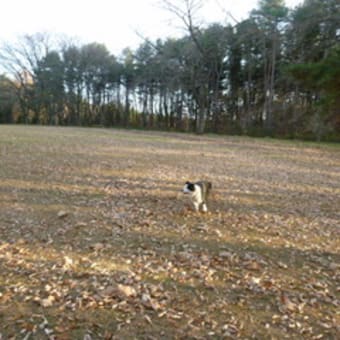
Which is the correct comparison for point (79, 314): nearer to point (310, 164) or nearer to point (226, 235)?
point (226, 235)

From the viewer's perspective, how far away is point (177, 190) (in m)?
5.82

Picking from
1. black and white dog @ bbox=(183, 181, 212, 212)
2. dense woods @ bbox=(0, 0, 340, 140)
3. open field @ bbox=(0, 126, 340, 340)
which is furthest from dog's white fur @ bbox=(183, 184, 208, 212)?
dense woods @ bbox=(0, 0, 340, 140)

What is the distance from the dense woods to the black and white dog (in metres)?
11.1

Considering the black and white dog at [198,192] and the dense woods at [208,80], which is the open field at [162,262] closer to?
the black and white dog at [198,192]

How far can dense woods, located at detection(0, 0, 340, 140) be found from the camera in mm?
17359

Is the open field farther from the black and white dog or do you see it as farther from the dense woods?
the dense woods

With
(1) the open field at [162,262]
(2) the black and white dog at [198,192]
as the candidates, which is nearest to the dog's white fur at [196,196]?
(2) the black and white dog at [198,192]

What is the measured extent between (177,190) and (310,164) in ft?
22.0

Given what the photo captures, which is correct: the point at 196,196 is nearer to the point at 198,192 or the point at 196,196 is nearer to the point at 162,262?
the point at 198,192

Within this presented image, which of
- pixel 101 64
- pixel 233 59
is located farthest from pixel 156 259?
pixel 101 64

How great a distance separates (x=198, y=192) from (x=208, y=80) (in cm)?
2735

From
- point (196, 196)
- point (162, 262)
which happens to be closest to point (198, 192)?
point (196, 196)

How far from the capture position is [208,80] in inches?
1179

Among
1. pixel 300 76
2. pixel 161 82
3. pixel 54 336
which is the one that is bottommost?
pixel 54 336
